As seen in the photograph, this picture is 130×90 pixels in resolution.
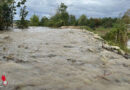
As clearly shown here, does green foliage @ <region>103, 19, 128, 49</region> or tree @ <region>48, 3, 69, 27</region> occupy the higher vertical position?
tree @ <region>48, 3, 69, 27</region>

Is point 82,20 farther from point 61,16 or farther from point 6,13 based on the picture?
point 6,13

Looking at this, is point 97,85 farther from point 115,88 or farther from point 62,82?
point 62,82

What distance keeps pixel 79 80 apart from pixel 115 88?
39 centimetres

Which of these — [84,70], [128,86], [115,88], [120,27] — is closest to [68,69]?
[84,70]

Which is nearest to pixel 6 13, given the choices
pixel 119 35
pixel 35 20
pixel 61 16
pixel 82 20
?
pixel 119 35

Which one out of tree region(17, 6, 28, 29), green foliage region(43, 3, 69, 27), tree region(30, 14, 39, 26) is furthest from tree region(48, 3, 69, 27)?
tree region(17, 6, 28, 29)

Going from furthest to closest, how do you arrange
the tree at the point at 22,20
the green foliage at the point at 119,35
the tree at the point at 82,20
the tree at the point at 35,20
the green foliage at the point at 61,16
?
the tree at the point at 82,20
the tree at the point at 35,20
the green foliage at the point at 61,16
the tree at the point at 22,20
the green foliage at the point at 119,35

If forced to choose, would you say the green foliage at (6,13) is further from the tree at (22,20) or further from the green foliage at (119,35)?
the green foliage at (119,35)

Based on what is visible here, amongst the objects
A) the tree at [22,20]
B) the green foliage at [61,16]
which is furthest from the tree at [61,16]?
the tree at [22,20]

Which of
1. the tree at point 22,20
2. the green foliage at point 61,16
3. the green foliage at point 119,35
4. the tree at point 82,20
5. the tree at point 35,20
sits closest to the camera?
the green foliage at point 119,35

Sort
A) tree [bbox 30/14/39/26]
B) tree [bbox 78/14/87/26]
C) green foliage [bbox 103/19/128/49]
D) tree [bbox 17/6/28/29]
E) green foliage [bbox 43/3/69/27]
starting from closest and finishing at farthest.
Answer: green foliage [bbox 103/19/128/49], tree [bbox 17/6/28/29], green foliage [bbox 43/3/69/27], tree [bbox 30/14/39/26], tree [bbox 78/14/87/26]

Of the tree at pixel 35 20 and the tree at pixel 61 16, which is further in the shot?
the tree at pixel 35 20

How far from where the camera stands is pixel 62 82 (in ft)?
4.12

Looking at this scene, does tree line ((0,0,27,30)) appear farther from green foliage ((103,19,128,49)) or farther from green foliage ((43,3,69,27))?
green foliage ((43,3,69,27))
